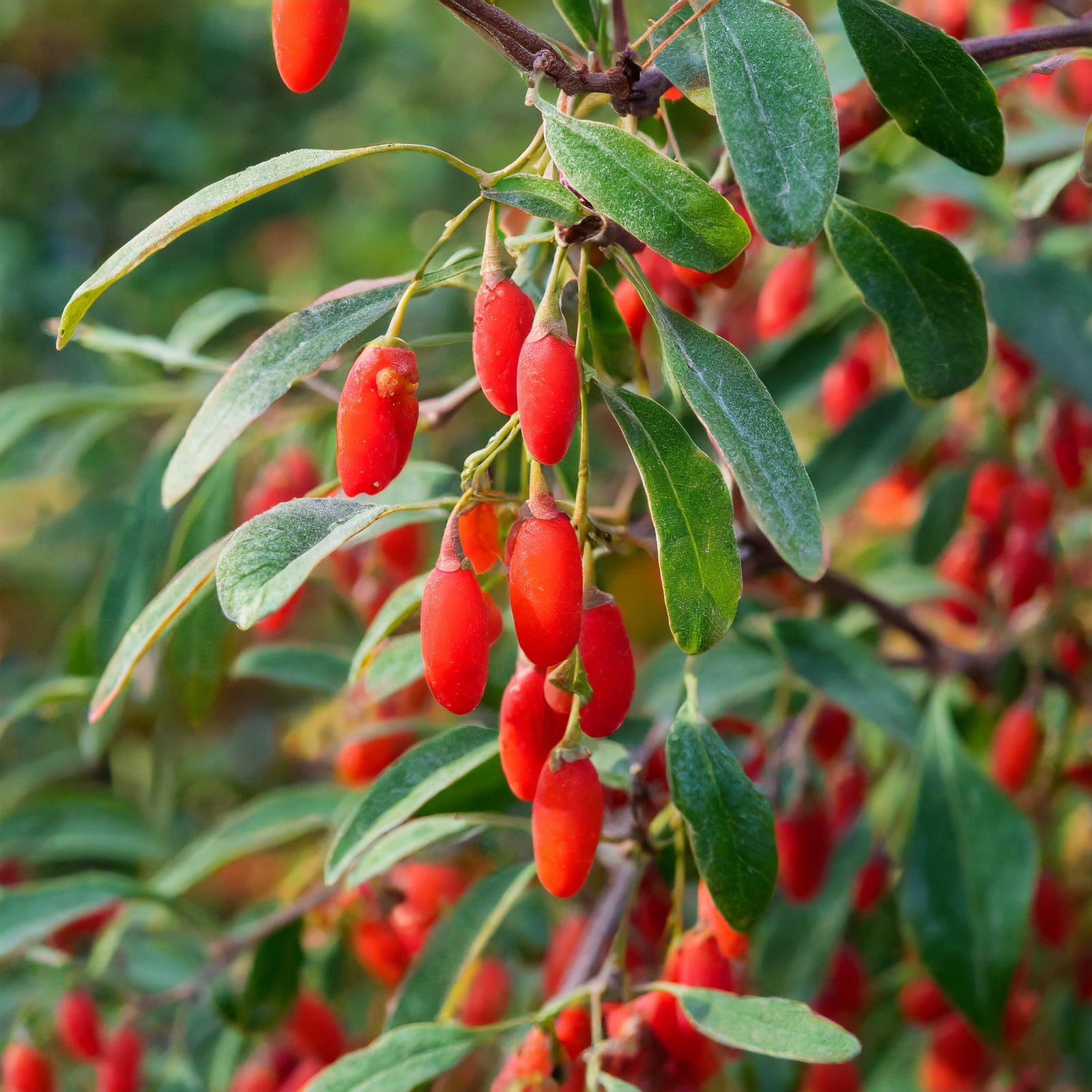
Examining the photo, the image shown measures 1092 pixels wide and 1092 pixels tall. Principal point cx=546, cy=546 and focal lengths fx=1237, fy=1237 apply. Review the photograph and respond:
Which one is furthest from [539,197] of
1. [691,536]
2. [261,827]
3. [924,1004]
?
[924,1004]

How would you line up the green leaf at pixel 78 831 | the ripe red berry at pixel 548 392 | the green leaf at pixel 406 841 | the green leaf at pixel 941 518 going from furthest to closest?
the green leaf at pixel 78 831
the green leaf at pixel 941 518
the green leaf at pixel 406 841
the ripe red berry at pixel 548 392

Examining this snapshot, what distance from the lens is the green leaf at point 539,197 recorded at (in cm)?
51

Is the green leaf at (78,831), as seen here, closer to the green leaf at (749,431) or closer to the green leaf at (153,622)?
the green leaf at (153,622)

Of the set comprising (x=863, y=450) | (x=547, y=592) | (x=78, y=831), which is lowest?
(x=78, y=831)

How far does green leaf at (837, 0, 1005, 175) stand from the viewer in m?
0.59

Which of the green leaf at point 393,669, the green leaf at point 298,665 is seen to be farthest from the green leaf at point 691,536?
the green leaf at point 298,665

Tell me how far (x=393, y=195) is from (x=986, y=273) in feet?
6.18

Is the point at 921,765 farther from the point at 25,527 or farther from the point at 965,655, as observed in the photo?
the point at 25,527

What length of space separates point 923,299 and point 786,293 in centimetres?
48

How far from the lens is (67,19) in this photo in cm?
291

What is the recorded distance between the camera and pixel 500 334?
1.73 feet

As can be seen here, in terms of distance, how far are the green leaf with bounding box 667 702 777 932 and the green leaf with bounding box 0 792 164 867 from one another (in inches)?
39.0

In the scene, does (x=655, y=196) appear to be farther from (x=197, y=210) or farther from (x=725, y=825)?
(x=725, y=825)

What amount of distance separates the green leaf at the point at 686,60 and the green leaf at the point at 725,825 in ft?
1.04
